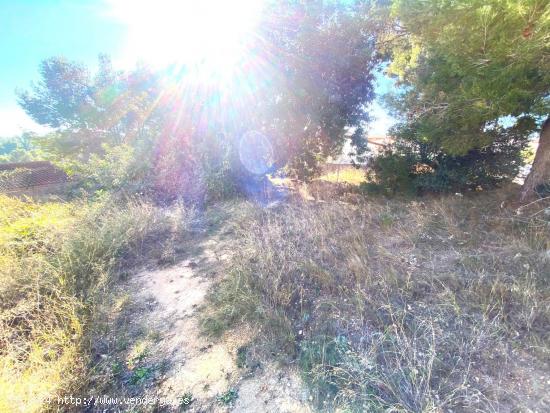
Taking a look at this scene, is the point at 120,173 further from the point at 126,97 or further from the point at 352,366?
the point at 126,97

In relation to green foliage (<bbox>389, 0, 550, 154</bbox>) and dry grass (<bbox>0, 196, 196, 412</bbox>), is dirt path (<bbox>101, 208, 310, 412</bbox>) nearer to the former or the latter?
dry grass (<bbox>0, 196, 196, 412</bbox>)

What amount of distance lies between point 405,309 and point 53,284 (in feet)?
12.4

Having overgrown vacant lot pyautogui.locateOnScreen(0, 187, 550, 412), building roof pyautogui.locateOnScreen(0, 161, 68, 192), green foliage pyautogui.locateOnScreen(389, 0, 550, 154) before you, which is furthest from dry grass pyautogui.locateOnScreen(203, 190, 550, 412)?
building roof pyautogui.locateOnScreen(0, 161, 68, 192)

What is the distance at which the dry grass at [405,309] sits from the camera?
1418 millimetres

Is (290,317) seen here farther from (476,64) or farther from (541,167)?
(541,167)

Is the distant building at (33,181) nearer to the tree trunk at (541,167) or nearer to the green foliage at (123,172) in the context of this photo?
the green foliage at (123,172)

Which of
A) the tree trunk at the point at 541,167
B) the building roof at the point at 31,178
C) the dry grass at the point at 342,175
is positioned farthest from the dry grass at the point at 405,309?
the building roof at the point at 31,178

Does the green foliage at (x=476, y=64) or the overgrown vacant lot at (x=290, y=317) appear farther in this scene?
the green foliage at (x=476, y=64)

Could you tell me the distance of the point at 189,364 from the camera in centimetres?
180

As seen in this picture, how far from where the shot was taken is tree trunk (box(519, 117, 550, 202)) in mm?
3764

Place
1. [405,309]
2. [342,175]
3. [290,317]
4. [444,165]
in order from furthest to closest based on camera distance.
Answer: [342,175] < [444,165] < [290,317] < [405,309]

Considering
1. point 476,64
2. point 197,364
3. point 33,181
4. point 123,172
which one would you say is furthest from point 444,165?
point 33,181

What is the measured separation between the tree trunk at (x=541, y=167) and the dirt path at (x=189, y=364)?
17.7 ft

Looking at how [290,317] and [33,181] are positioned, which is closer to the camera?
[290,317]
